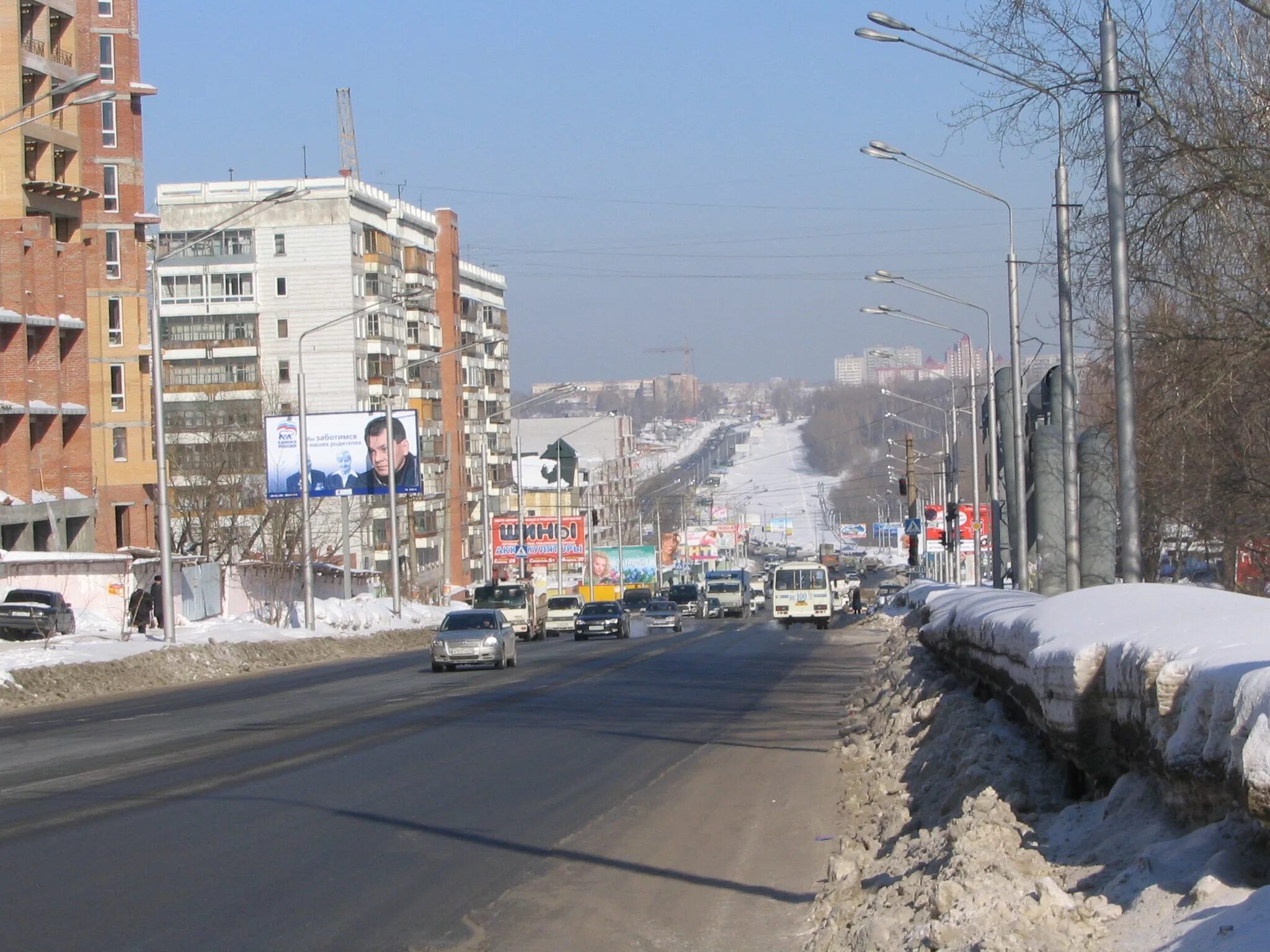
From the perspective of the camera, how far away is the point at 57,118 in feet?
201

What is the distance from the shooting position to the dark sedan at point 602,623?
57594mm

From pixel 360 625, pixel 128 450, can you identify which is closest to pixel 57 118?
pixel 128 450

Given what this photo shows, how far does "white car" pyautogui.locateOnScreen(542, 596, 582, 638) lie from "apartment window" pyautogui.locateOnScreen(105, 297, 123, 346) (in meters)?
22.2

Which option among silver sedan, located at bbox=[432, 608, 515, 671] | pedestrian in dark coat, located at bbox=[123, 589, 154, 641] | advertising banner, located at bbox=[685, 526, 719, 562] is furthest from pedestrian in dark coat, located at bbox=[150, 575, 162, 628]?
advertising banner, located at bbox=[685, 526, 719, 562]

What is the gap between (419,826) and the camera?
12.2 m

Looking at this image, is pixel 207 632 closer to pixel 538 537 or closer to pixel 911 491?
pixel 911 491

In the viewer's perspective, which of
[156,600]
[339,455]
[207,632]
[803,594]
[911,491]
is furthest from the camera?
[911,491]

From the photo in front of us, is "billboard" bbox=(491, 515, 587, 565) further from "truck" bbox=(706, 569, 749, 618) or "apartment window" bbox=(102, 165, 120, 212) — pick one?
Result: "apartment window" bbox=(102, 165, 120, 212)

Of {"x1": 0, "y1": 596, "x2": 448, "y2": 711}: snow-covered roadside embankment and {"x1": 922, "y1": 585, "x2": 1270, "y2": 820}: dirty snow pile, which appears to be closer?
{"x1": 922, "y1": 585, "x2": 1270, "y2": 820}: dirty snow pile

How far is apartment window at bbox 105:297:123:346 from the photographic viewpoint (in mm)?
67562

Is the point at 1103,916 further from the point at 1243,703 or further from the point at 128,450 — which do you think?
the point at 128,450

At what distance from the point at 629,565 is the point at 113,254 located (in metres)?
63.0

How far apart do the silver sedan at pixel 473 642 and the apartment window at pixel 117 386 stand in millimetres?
35612

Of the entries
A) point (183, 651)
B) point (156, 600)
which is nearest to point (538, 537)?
point (156, 600)
